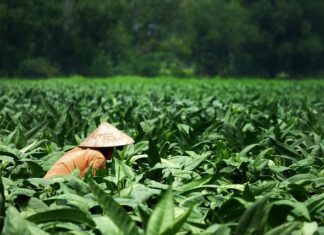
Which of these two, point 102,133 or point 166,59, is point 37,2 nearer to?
point 166,59

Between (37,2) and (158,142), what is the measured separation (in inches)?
2106

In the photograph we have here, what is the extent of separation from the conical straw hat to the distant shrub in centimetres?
5220

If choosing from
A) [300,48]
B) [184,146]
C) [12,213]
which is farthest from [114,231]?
[300,48]

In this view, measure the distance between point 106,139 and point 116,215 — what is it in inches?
103

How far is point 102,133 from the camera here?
503 centimetres

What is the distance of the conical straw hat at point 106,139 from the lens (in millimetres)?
4955

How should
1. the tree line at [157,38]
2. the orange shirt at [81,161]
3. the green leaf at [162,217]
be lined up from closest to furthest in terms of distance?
the green leaf at [162,217] → the orange shirt at [81,161] → the tree line at [157,38]

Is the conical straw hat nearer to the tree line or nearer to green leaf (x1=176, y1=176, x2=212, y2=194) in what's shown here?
green leaf (x1=176, y1=176, x2=212, y2=194)

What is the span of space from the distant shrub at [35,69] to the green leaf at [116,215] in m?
54.8

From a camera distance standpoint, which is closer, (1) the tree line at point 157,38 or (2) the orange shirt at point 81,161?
(2) the orange shirt at point 81,161

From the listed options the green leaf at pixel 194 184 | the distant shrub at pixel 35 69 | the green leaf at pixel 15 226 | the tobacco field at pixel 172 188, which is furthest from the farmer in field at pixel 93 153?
the distant shrub at pixel 35 69

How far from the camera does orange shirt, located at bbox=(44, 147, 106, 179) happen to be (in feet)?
14.4

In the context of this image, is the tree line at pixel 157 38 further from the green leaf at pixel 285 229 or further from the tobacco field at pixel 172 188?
the green leaf at pixel 285 229

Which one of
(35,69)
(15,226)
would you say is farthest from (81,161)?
(35,69)
